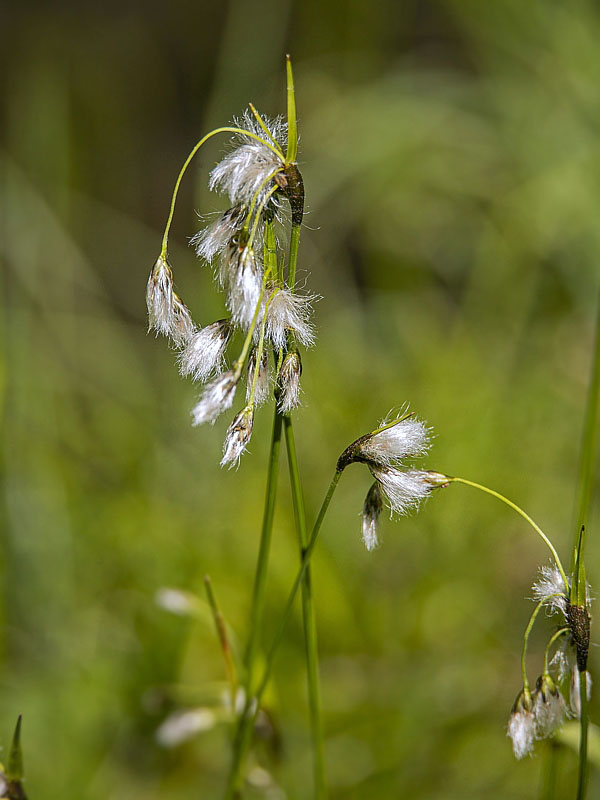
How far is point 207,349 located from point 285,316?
8 cm

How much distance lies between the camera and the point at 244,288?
62cm

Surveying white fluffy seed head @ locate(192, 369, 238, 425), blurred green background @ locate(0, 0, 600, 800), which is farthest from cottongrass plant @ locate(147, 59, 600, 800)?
blurred green background @ locate(0, 0, 600, 800)

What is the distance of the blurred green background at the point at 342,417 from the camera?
1.50 m

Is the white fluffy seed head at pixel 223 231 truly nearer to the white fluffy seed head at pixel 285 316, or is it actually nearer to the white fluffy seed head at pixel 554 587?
the white fluffy seed head at pixel 285 316

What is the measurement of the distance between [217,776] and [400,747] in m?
0.35

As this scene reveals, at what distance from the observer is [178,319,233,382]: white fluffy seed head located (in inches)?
26.0

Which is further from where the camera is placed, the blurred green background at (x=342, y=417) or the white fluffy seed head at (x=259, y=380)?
the blurred green background at (x=342, y=417)

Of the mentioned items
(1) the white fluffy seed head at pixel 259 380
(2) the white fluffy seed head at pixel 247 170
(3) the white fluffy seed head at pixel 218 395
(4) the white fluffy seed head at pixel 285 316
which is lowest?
(3) the white fluffy seed head at pixel 218 395

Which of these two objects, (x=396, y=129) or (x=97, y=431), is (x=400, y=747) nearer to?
(x=97, y=431)

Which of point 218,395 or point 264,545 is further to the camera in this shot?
point 264,545

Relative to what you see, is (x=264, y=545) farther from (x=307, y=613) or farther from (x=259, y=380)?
(x=259, y=380)

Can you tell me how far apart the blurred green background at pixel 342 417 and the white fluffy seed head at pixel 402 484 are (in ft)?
1.93

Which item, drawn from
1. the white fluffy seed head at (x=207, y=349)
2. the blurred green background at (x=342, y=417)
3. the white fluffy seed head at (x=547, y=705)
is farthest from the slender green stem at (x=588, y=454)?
the blurred green background at (x=342, y=417)

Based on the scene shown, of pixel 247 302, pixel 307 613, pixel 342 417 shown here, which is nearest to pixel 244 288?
pixel 247 302
